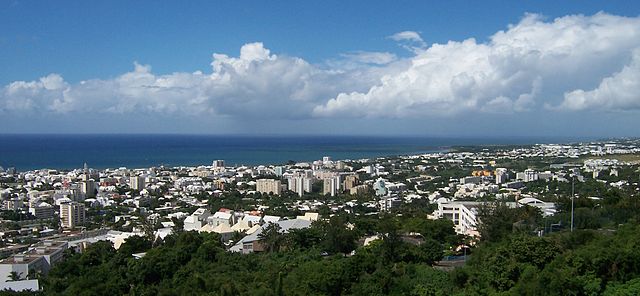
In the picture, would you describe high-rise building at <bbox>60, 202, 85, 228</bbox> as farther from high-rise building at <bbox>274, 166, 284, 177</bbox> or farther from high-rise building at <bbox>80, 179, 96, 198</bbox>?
high-rise building at <bbox>274, 166, 284, 177</bbox>

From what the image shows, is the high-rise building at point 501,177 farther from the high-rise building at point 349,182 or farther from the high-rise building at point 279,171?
the high-rise building at point 279,171

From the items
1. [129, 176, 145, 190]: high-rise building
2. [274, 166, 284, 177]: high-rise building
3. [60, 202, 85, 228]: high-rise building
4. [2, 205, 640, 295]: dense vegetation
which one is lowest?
[60, 202, 85, 228]: high-rise building

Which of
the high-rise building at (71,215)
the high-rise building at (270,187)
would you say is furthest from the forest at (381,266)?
the high-rise building at (270,187)

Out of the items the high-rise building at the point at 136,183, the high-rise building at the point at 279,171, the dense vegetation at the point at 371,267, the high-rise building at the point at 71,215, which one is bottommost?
the high-rise building at the point at 71,215

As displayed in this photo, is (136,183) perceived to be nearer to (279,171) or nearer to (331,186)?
(279,171)

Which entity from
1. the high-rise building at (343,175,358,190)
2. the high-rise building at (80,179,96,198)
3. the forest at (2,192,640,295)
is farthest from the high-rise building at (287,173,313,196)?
the forest at (2,192,640,295)

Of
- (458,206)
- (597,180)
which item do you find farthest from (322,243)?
(597,180)
